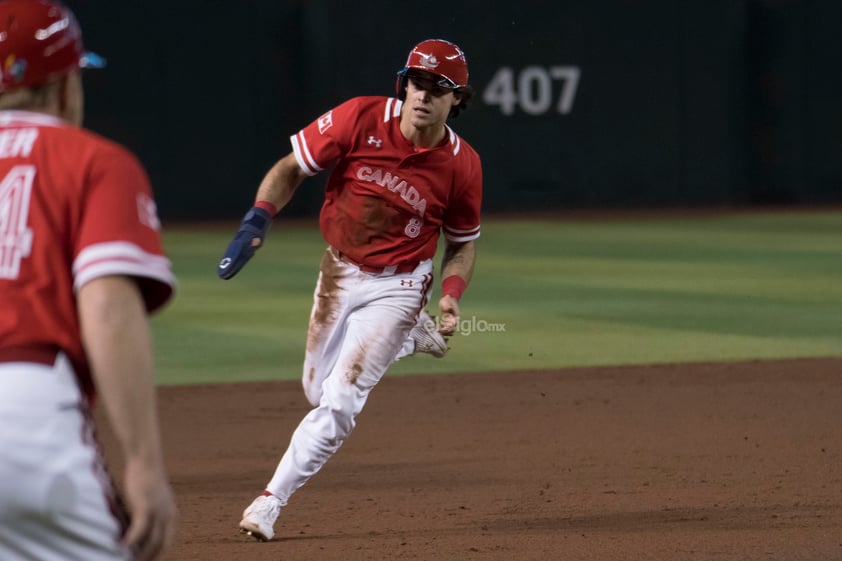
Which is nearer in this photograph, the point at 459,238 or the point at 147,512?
the point at 147,512

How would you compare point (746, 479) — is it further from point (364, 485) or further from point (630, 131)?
point (630, 131)

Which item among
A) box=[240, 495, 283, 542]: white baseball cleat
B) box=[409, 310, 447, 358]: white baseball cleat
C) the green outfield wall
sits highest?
box=[409, 310, 447, 358]: white baseball cleat

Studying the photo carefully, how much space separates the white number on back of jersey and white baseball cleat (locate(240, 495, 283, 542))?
338 centimetres

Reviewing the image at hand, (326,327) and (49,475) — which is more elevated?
(49,475)

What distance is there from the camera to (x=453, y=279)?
20.1 feet

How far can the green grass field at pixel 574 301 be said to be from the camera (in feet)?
34.8

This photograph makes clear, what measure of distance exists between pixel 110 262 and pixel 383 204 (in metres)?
3.64

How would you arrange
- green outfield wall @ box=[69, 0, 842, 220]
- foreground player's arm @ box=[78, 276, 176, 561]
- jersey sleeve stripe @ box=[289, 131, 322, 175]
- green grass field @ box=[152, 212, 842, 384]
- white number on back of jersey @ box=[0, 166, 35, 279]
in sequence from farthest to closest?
green outfield wall @ box=[69, 0, 842, 220] → green grass field @ box=[152, 212, 842, 384] → jersey sleeve stripe @ box=[289, 131, 322, 175] → white number on back of jersey @ box=[0, 166, 35, 279] → foreground player's arm @ box=[78, 276, 176, 561]

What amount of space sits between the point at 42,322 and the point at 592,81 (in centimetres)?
2028

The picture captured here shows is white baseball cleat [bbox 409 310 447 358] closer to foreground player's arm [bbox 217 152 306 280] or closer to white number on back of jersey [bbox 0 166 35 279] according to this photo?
foreground player's arm [bbox 217 152 306 280]

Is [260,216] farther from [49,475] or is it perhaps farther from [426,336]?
[49,475]

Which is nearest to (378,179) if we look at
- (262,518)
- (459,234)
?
(459,234)

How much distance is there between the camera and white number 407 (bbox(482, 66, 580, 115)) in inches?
865

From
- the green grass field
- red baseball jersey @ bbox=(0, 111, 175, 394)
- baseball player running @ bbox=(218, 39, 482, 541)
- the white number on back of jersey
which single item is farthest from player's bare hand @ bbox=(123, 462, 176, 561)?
the green grass field
